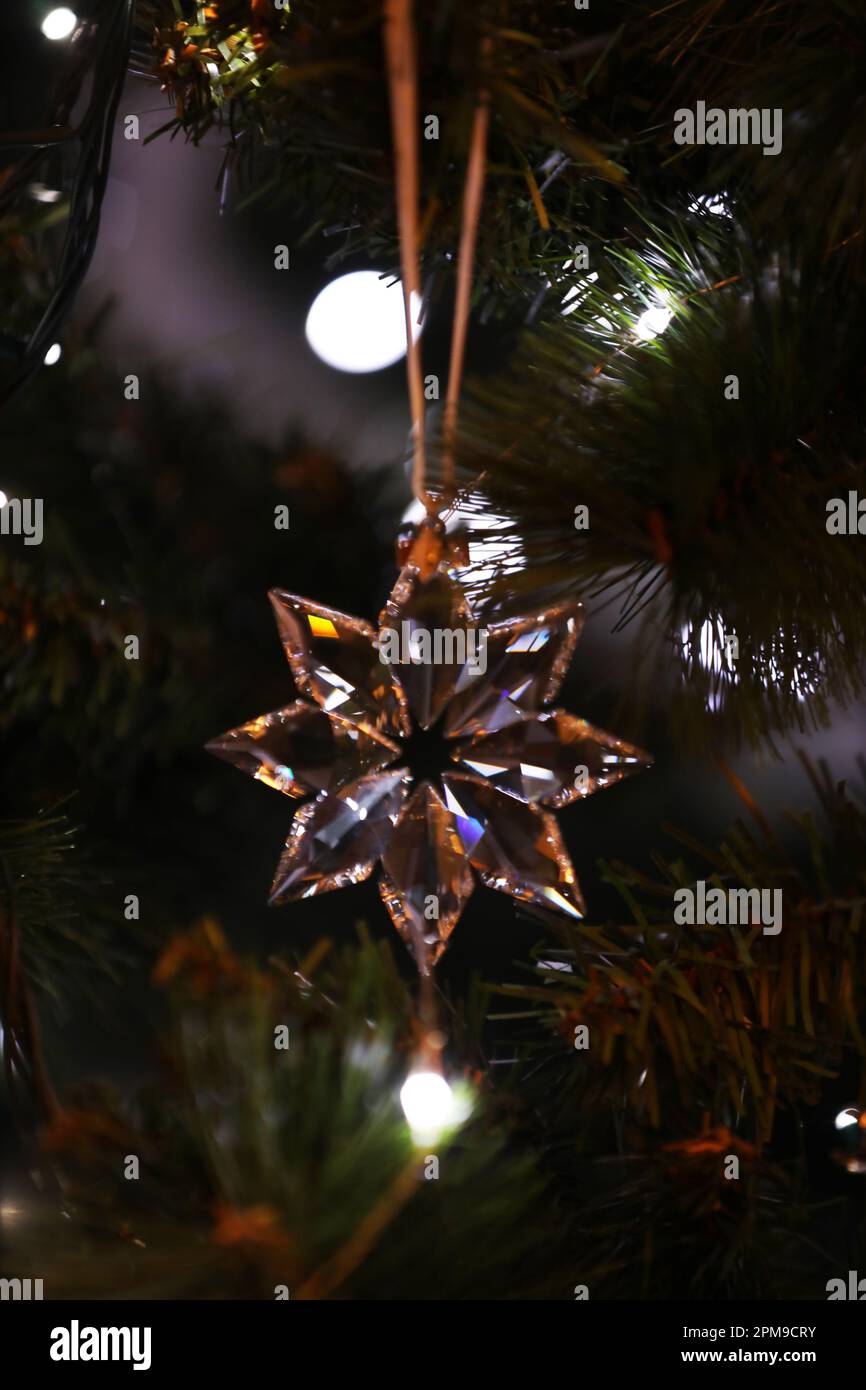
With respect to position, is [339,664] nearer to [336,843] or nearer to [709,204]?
[336,843]

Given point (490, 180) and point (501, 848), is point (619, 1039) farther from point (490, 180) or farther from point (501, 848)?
point (490, 180)

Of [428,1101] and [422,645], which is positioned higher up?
[422,645]

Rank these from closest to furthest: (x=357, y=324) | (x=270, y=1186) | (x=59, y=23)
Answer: (x=270, y=1186), (x=59, y=23), (x=357, y=324)

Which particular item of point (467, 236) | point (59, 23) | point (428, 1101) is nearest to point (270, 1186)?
point (428, 1101)

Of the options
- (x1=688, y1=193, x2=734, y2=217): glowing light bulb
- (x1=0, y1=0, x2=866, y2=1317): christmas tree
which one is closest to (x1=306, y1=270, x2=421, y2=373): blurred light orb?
(x1=0, y1=0, x2=866, y2=1317): christmas tree

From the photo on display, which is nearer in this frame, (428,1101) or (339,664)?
(428,1101)
